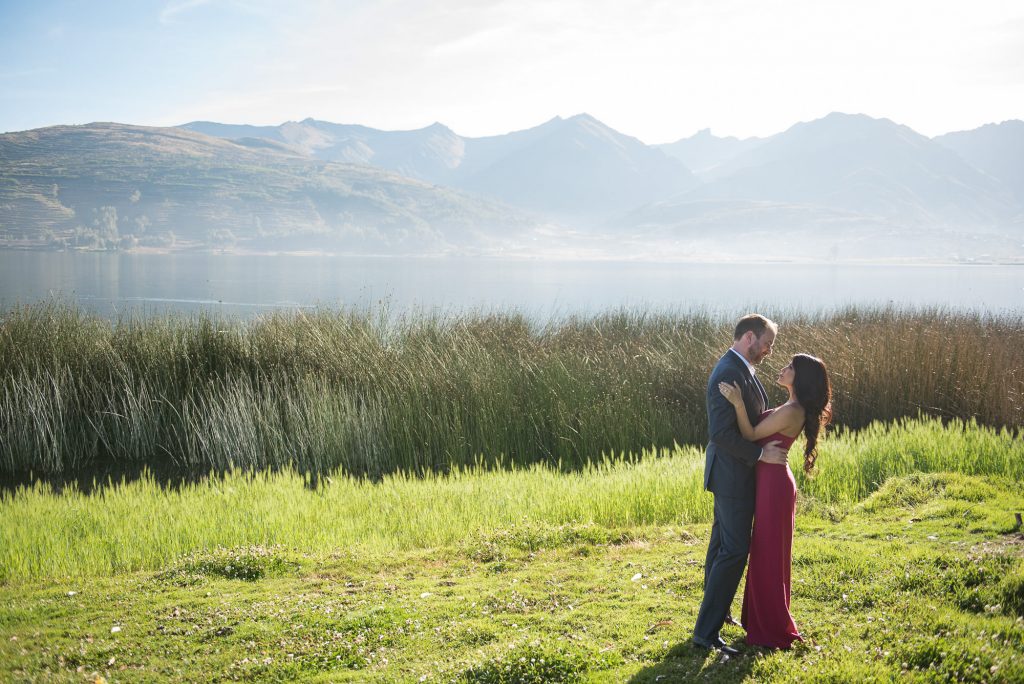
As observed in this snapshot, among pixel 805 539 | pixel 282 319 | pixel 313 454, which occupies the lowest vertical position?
pixel 313 454

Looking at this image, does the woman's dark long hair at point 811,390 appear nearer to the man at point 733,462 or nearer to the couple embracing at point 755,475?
the couple embracing at point 755,475

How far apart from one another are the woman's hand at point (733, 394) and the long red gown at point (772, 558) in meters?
0.23

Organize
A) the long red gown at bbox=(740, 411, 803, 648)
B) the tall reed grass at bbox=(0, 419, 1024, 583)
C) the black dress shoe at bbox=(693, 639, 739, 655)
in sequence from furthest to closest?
the tall reed grass at bbox=(0, 419, 1024, 583) → the black dress shoe at bbox=(693, 639, 739, 655) → the long red gown at bbox=(740, 411, 803, 648)

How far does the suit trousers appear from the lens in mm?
4578

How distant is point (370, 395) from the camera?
13648 millimetres

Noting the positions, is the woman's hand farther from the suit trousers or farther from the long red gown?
the suit trousers

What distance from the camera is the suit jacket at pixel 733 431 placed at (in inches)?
176

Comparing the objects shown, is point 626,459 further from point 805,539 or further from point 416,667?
point 416,667

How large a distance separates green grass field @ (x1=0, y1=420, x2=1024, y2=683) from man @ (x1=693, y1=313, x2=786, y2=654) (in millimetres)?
354

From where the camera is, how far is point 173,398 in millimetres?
14344

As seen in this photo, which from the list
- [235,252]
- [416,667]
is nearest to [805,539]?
[416,667]

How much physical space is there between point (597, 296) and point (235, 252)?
396ft

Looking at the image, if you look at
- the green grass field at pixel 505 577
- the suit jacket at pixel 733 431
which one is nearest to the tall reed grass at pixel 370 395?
the green grass field at pixel 505 577

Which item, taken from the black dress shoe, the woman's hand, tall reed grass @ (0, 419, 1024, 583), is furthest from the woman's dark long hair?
tall reed grass @ (0, 419, 1024, 583)
